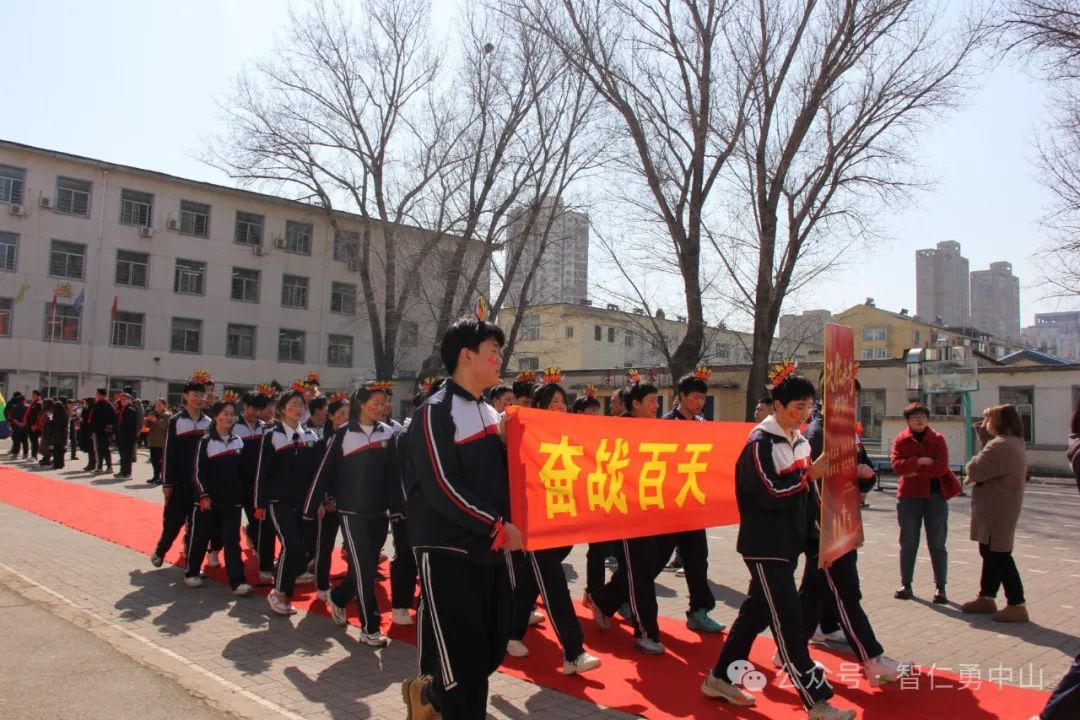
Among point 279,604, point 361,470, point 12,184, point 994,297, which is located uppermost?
point 994,297

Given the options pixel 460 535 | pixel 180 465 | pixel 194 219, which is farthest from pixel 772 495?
pixel 194 219

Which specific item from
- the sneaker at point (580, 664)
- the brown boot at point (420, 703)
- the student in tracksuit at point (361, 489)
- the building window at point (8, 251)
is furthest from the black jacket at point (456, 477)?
the building window at point (8, 251)

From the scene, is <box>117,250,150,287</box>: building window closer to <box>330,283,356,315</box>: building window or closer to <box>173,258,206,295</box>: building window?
<box>173,258,206,295</box>: building window

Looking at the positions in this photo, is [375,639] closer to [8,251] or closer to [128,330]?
[128,330]

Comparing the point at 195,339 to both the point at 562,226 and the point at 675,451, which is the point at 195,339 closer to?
the point at 562,226

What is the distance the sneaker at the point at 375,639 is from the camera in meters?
6.17

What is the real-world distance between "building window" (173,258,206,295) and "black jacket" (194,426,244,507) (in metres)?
34.4

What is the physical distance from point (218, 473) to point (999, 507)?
706 centimetres

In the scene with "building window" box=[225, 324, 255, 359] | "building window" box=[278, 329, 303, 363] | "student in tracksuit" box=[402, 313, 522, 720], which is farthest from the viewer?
"building window" box=[278, 329, 303, 363]

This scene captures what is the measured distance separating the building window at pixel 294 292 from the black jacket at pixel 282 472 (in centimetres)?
3709

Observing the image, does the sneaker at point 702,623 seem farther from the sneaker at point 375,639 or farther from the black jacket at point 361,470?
the black jacket at point 361,470

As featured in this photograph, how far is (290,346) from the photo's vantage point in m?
43.3

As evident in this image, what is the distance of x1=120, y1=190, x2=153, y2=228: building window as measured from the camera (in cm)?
3809

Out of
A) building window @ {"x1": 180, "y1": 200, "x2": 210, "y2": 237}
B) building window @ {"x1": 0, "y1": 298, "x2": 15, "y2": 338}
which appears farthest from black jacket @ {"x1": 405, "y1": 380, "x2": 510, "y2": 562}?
building window @ {"x1": 180, "y1": 200, "x2": 210, "y2": 237}
